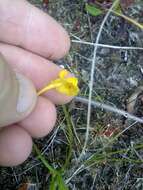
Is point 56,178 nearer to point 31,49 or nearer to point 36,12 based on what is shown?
point 31,49

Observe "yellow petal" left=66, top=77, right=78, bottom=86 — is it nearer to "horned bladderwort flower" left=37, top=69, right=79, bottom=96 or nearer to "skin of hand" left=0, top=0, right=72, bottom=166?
"horned bladderwort flower" left=37, top=69, right=79, bottom=96

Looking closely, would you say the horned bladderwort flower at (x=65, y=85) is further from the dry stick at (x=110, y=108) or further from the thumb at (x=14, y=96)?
the dry stick at (x=110, y=108)

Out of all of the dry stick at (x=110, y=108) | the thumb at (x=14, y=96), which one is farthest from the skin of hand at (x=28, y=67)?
the dry stick at (x=110, y=108)

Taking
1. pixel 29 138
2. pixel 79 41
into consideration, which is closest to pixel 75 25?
pixel 79 41

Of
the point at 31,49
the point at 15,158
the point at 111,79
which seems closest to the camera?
the point at 15,158

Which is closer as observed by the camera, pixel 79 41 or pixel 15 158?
pixel 15 158

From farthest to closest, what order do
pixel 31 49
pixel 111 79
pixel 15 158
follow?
pixel 111 79 < pixel 31 49 < pixel 15 158

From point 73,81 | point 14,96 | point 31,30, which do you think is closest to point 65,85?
point 73,81

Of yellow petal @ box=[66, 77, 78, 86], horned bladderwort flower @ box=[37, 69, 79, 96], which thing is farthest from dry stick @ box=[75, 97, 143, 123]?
yellow petal @ box=[66, 77, 78, 86]
